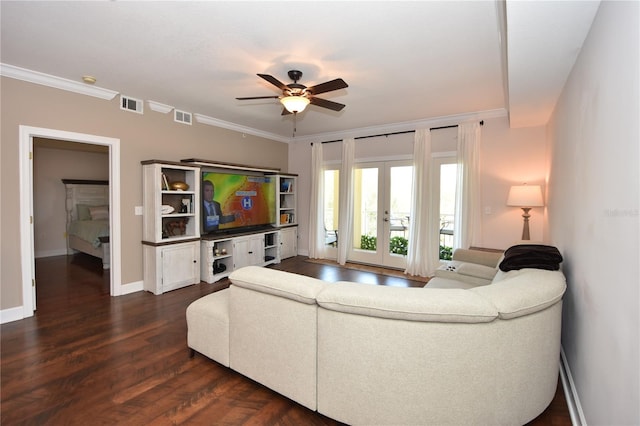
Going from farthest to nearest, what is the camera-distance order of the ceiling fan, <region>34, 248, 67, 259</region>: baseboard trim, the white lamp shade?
<region>34, 248, 67, 259</region>: baseboard trim, the white lamp shade, the ceiling fan

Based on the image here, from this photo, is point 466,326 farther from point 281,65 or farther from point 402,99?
point 402,99

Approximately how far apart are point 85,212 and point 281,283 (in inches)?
291

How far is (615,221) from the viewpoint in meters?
1.32

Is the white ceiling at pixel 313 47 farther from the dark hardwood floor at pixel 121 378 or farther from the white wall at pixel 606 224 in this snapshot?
the dark hardwood floor at pixel 121 378

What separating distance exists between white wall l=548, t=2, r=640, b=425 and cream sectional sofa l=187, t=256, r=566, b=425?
0.21 metres

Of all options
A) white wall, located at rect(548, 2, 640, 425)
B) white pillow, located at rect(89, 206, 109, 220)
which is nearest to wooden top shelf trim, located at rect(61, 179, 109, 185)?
white pillow, located at rect(89, 206, 109, 220)

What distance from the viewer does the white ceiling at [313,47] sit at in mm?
2021

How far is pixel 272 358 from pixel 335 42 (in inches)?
98.9

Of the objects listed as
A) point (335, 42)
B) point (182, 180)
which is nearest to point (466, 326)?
point (335, 42)

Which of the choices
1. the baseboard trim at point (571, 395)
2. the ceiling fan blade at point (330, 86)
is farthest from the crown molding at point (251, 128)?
the baseboard trim at point (571, 395)

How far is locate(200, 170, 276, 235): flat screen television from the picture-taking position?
4715mm

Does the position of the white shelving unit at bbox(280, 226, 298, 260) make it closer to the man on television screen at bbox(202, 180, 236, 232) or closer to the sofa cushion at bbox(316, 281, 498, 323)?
the man on television screen at bbox(202, 180, 236, 232)

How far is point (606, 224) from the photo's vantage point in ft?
4.74

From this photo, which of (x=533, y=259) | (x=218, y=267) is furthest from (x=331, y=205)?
(x=533, y=259)
